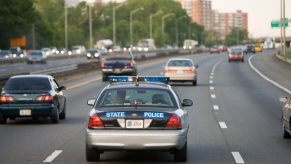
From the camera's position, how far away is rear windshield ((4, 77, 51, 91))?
22.4m

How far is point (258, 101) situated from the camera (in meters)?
32.7

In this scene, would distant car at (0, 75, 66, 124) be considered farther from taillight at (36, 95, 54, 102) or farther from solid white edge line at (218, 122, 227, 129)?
solid white edge line at (218, 122, 227, 129)

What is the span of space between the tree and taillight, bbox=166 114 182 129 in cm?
12515

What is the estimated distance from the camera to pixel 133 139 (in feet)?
42.6

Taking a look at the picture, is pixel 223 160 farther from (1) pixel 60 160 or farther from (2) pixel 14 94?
A: (2) pixel 14 94

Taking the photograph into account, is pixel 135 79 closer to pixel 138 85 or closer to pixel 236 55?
pixel 138 85

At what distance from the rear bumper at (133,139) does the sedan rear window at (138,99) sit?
65 centimetres

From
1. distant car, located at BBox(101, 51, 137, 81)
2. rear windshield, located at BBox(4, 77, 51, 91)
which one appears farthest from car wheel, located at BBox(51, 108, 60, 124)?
distant car, located at BBox(101, 51, 137, 81)

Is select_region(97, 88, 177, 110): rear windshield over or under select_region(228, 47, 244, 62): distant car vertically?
over

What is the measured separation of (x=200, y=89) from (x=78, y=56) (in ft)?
256

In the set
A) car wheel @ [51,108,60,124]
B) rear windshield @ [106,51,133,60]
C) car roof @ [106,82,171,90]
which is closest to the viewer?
car roof @ [106,82,171,90]

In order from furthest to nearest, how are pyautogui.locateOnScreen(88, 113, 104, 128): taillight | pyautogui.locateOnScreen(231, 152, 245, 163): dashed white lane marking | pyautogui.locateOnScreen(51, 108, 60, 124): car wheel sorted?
pyautogui.locateOnScreen(51, 108, 60, 124): car wheel, pyautogui.locateOnScreen(231, 152, 245, 163): dashed white lane marking, pyautogui.locateOnScreen(88, 113, 104, 128): taillight

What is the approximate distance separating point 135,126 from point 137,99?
935 millimetres

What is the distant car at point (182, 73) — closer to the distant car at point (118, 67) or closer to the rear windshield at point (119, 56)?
the distant car at point (118, 67)
